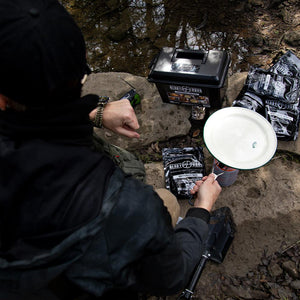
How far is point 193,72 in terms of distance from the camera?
2244mm

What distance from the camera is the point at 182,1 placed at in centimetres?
423

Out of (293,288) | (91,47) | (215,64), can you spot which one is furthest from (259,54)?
(293,288)

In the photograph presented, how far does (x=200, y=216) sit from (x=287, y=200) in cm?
111

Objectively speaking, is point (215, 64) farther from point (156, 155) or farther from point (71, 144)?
point (71, 144)

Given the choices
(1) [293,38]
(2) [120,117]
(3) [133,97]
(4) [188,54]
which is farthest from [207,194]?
(1) [293,38]

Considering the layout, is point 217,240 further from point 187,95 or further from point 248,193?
point 187,95

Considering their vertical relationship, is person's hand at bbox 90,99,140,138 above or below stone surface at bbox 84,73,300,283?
above

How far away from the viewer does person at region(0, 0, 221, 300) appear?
2.63ft

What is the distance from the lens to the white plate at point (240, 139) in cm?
178

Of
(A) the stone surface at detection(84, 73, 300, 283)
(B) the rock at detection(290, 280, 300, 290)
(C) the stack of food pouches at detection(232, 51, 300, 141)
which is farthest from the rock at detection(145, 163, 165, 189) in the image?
(B) the rock at detection(290, 280, 300, 290)

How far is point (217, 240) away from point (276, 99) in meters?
1.38

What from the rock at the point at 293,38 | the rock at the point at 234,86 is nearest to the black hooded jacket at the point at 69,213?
the rock at the point at 234,86

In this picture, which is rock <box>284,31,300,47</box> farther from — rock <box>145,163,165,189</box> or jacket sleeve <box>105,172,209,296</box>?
jacket sleeve <box>105,172,209,296</box>

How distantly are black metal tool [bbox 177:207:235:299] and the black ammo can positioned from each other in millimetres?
1003
